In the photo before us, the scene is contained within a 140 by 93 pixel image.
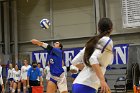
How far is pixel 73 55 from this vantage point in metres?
16.1

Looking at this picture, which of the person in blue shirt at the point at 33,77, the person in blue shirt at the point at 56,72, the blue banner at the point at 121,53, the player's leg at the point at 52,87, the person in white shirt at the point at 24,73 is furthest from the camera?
the person in white shirt at the point at 24,73

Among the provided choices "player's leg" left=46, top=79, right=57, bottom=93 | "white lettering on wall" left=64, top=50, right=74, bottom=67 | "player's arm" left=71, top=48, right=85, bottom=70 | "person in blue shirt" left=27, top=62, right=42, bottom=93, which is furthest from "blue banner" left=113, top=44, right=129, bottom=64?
"player's arm" left=71, top=48, right=85, bottom=70

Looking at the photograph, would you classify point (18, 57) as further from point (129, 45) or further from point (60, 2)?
point (129, 45)

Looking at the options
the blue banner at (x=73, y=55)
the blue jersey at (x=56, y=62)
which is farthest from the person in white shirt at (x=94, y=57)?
the blue banner at (x=73, y=55)

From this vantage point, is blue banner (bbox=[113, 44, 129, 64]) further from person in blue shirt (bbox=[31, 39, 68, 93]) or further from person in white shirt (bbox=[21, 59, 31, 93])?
person in blue shirt (bbox=[31, 39, 68, 93])

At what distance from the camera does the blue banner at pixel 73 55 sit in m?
14.6

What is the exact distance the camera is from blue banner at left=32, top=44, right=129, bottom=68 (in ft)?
47.9

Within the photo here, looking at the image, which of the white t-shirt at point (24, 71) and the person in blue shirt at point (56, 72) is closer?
the person in blue shirt at point (56, 72)

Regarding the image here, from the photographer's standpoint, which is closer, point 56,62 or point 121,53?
point 56,62

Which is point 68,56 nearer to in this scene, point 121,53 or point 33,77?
point 121,53

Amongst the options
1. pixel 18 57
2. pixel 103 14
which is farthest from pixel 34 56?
pixel 103 14

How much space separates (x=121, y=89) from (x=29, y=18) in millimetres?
7860

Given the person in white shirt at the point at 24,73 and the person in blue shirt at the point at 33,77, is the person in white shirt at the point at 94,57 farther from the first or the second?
the person in white shirt at the point at 24,73

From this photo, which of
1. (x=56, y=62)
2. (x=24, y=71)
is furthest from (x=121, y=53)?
(x=56, y=62)
